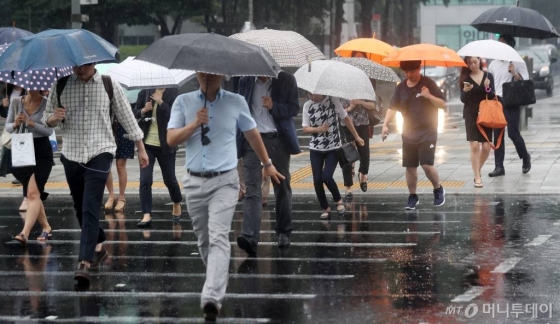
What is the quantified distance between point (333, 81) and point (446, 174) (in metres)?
4.81

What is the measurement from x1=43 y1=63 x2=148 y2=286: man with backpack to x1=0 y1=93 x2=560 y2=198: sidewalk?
5618 mm

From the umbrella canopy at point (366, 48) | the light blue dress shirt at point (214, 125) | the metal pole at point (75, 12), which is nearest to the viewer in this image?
the light blue dress shirt at point (214, 125)

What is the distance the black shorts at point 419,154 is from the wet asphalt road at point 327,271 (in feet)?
1.91

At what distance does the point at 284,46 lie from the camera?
10109 mm

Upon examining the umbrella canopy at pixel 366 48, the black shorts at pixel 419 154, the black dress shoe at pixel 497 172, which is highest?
the umbrella canopy at pixel 366 48

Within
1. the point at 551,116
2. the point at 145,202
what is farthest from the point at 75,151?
the point at 551,116

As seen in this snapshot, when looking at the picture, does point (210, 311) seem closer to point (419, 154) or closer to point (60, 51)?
point (60, 51)

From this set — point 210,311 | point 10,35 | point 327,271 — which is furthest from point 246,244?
point 10,35

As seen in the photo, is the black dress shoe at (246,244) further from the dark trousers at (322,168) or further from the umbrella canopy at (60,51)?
the dark trousers at (322,168)

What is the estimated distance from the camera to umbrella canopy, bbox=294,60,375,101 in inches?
425

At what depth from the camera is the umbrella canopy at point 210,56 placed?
281 inches

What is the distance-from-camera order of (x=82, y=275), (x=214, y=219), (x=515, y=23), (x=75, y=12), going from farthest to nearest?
(x=75, y=12) < (x=515, y=23) < (x=82, y=275) < (x=214, y=219)

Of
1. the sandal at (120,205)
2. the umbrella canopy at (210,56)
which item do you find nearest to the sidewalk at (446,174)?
the sandal at (120,205)

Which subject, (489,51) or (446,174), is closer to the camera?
(489,51)
